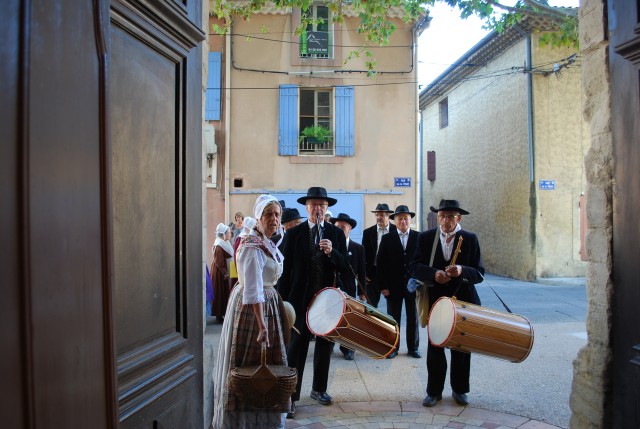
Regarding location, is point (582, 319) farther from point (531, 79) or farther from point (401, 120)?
point (531, 79)

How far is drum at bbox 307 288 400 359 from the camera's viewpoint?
14.3ft

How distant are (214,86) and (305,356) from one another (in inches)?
→ 416

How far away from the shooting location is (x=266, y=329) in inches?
149

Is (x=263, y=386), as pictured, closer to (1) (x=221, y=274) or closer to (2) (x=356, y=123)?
(1) (x=221, y=274)

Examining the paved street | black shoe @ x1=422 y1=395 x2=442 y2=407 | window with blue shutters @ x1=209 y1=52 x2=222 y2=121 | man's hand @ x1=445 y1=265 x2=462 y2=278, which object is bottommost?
the paved street

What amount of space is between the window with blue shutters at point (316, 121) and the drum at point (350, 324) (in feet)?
32.9

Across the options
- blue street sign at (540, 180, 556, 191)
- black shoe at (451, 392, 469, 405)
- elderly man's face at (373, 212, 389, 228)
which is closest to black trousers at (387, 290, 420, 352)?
elderly man's face at (373, 212, 389, 228)

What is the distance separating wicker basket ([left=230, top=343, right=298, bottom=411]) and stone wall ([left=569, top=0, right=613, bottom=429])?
1809mm

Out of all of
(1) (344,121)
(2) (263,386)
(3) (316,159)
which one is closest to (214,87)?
(3) (316,159)

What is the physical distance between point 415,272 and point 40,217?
4267 mm

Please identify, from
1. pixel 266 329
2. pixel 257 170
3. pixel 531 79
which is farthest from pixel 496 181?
pixel 266 329

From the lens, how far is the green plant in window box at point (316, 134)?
1439 cm

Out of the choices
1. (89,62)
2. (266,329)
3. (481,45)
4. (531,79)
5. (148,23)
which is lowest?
(266,329)

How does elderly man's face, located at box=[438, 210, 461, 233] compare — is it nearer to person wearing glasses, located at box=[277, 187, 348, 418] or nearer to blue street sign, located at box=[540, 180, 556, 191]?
person wearing glasses, located at box=[277, 187, 348, 418]
